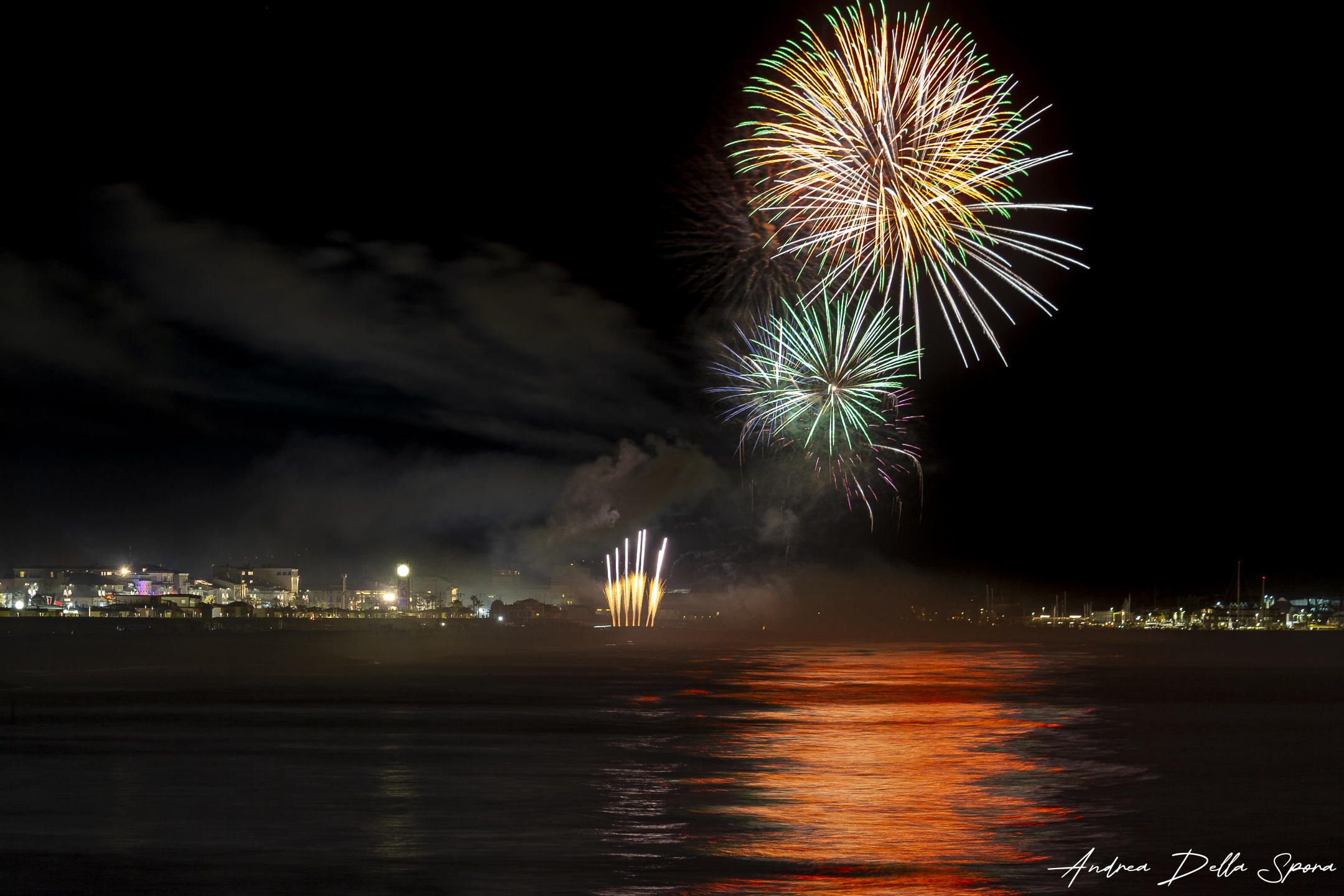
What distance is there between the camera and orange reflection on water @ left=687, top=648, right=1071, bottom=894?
1498cm

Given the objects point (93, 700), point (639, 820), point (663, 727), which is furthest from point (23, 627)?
point (639, 820)

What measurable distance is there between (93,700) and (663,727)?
742 inches

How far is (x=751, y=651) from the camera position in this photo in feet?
319

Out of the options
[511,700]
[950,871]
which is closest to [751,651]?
[511,700]

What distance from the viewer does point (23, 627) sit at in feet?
509

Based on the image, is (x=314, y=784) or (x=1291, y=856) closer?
(x=1291, y=856)

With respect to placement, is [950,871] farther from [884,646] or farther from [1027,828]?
[884,646]

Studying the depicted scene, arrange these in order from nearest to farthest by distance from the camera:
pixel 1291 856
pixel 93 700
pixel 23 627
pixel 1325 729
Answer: pixel 1291 856 < pixel 1325 729 < pixel 93 700 < pixel 23 627

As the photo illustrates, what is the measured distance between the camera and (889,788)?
21484 millimetres

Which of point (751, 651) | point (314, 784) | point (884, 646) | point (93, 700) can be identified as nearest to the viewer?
point (314, 784)

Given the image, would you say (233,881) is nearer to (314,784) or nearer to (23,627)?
(314,784)

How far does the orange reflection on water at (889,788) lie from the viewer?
1498 centimetres

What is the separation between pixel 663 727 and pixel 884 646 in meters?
81.9

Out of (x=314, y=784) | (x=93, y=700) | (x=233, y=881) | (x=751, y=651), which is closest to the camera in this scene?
(x=233, y=881)
